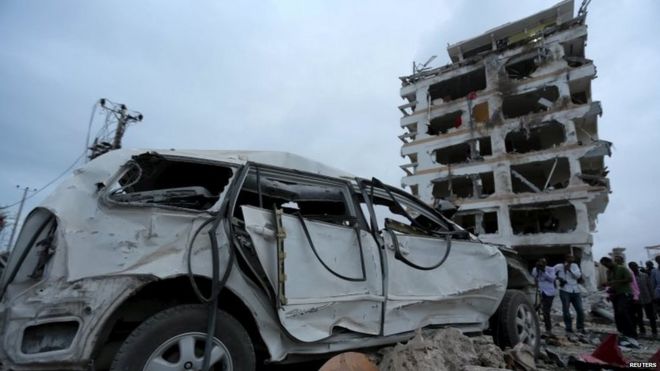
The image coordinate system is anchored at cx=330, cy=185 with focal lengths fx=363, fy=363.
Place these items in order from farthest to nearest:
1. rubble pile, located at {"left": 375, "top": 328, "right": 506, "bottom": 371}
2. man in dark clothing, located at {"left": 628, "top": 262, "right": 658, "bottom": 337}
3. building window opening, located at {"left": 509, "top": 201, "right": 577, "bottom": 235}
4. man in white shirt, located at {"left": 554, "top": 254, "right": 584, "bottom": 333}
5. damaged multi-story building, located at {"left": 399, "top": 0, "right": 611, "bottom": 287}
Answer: building window opening, located at {"left": 509, "top": 201, "right": 577, "bottom": 235}, damaged multi-story building, located at {"left": 399, "top": 0, "right": 611, "bottom": 287}, man in white shirt, located at {"left": 554, "top": 254, "right": 584, "bottom": 333}, man in dark clothing, located at {"left": 628, "top": 262, "right": 658, "bottom": 337}, rubble pile, located at {"left": 375, "top": 328, "right": 506, "bottom": 371}

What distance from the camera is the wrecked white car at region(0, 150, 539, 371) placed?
6.32 ft

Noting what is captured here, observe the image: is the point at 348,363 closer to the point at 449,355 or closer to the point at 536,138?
the point at 449,355

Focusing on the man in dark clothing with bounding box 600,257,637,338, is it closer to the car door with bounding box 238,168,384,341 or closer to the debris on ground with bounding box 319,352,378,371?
the car door with bounding box 238,168,384,341

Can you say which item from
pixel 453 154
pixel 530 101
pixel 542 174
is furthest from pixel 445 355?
pixel 530 101

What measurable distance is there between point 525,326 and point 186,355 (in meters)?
3.80

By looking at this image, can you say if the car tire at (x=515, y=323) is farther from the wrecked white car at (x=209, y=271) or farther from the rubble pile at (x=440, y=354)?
the rubble pile at (x=440, y=354)

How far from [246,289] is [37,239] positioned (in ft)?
4.06

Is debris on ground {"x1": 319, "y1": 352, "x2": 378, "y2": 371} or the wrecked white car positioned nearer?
the wrecked white car

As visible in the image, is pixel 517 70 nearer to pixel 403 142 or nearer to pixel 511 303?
A: pixel 403 142

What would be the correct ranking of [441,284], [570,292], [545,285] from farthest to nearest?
[545,285], [570,292], [441,284]

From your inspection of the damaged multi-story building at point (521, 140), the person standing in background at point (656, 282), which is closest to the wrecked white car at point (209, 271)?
the person standing in background at point (656, 282)

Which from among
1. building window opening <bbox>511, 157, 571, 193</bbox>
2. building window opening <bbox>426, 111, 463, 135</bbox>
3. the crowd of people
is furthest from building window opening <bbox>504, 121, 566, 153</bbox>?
the crowd of people

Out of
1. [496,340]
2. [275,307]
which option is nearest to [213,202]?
[275,307]

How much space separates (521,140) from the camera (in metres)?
23.0
